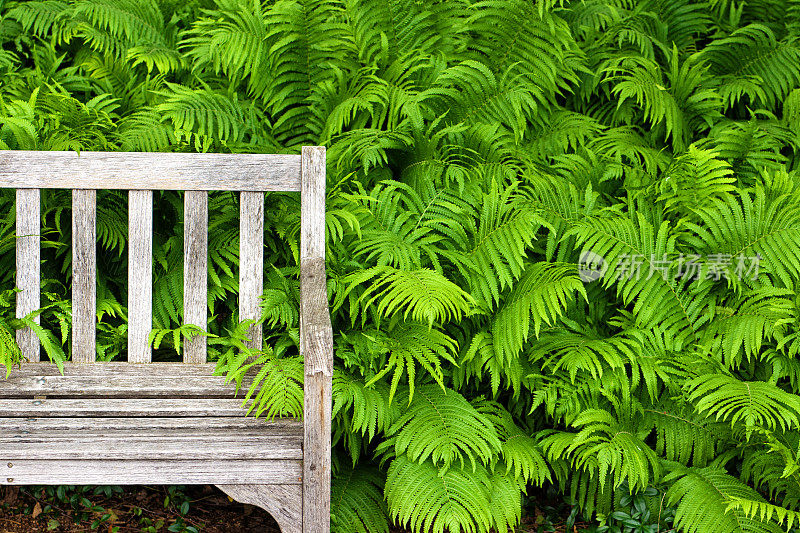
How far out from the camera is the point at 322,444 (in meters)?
2.00

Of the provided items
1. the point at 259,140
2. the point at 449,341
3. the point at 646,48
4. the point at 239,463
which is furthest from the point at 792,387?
the point at 259,140

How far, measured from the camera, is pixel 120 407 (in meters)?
2.26

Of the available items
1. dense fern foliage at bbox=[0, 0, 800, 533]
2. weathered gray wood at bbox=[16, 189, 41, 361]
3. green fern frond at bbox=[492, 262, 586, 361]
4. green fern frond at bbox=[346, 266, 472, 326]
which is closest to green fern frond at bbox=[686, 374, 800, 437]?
dense fern foliage at bbox=[0, 0, 800, 533]

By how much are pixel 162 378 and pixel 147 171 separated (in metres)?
0.70

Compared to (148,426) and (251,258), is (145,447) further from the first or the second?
(251,258)

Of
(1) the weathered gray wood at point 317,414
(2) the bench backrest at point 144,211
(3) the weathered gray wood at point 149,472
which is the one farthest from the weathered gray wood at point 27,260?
(1) the weathered gray wood at point 317,414

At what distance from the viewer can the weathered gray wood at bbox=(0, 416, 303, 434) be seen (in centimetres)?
211

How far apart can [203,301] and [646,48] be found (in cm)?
243

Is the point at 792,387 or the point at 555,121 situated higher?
the point at 555,121

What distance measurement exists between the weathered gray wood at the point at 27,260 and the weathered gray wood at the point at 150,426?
1.40 feet

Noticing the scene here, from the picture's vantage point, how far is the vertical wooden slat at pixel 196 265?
2537mm

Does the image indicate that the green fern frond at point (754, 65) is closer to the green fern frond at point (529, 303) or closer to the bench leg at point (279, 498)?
the green fern frond at point (529, 303)

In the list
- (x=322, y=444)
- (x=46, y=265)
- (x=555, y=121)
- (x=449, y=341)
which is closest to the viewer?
(x=322, y=444)

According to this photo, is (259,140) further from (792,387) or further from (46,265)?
(792,387)
